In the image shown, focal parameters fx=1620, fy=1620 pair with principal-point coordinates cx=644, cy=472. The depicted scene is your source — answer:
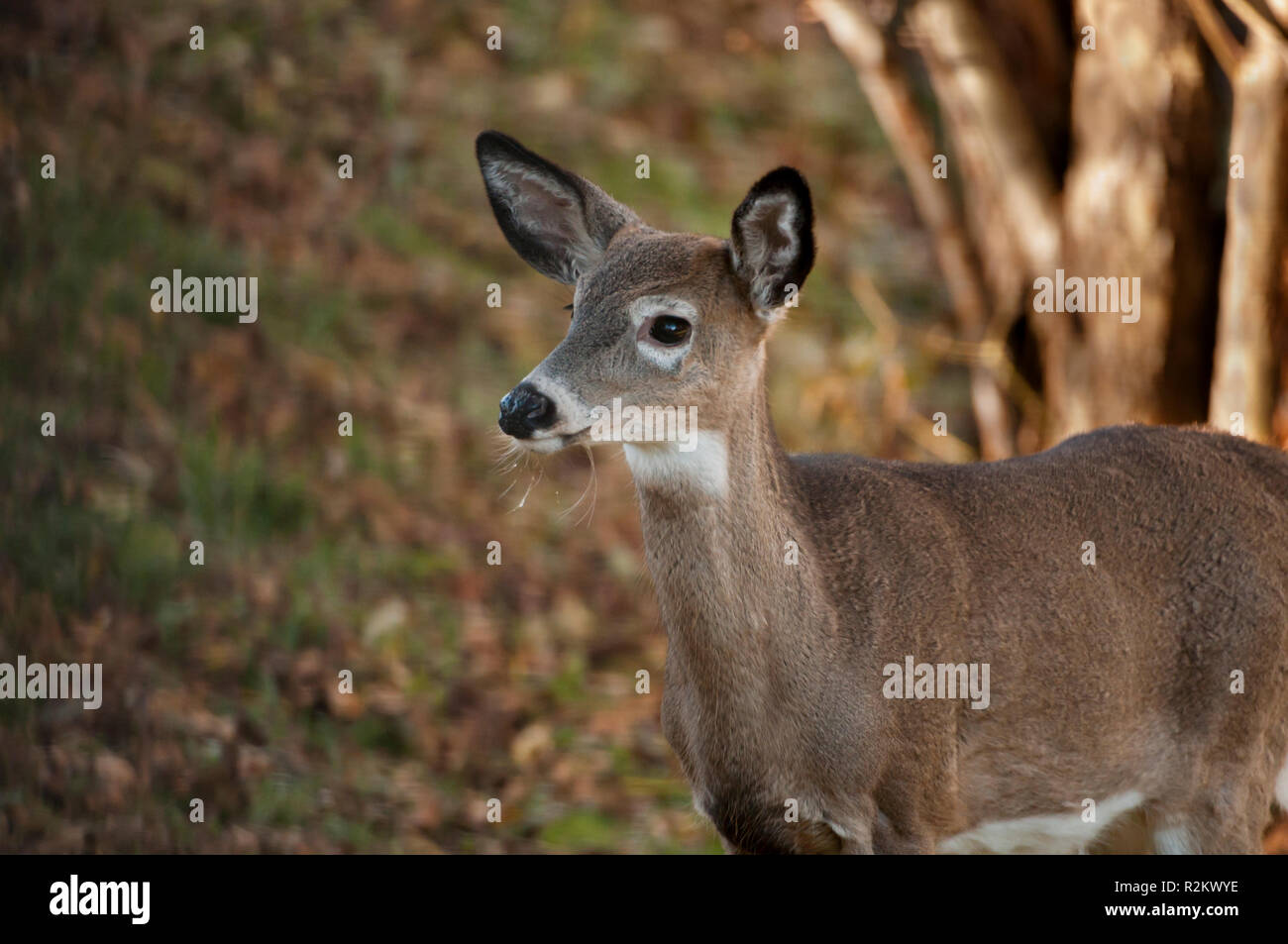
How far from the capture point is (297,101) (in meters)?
14.4

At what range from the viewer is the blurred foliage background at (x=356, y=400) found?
9.86 m

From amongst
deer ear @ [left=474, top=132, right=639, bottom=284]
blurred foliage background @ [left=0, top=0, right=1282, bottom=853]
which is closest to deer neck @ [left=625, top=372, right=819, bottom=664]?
deer ear @ [left=474, top=132, right=639, bottom=284]

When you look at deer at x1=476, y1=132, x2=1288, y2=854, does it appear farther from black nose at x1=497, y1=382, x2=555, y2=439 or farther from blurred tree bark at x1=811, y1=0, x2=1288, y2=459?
blurred tree bark at x1=811, y1=0, x2=1288, y2=459

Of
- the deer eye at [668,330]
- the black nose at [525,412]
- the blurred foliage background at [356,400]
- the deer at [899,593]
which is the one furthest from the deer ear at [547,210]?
the blurred foliage background at [356,400]

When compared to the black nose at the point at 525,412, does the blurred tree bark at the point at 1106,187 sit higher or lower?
higher

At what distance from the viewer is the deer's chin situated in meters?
5.62

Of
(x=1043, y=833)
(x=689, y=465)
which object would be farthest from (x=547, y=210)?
(x=1043, y=833)

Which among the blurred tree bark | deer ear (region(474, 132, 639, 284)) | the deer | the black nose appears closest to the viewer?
the black nose

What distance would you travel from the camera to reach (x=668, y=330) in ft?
19.5

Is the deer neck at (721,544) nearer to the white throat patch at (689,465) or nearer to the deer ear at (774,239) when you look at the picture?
the white throat patch at (689,465)

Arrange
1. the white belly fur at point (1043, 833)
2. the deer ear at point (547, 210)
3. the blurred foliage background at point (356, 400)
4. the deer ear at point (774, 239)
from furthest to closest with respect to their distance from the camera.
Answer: the blurred foliage background at point (356, 400) → the deer ear at point (547, 210) → the white belly fur at point (1043, 833) → the deer ear at point (774, 239)

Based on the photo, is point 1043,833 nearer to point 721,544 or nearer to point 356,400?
point 721,544
